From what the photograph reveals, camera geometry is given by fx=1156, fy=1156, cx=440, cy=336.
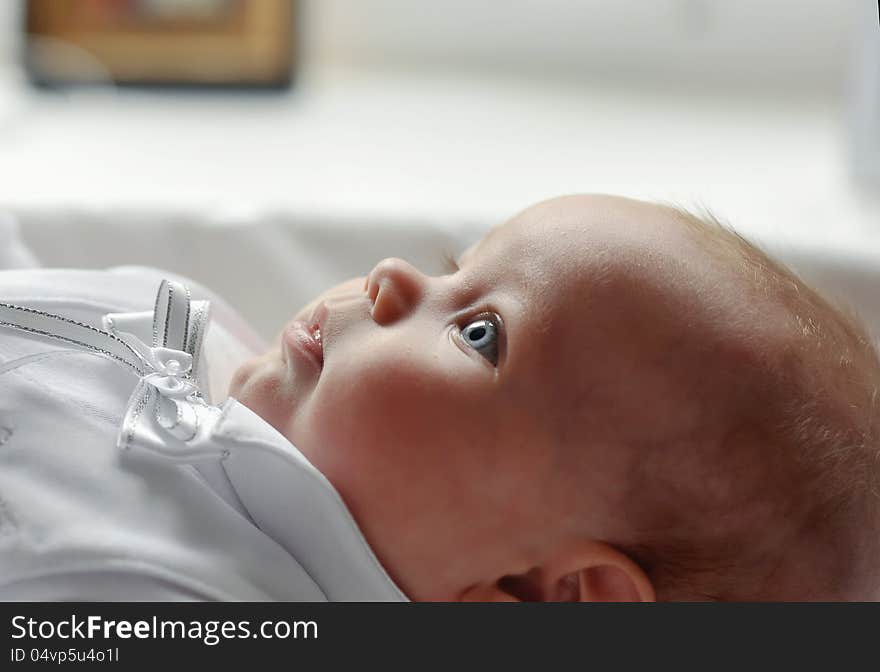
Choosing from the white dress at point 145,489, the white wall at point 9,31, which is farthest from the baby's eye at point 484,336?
the white wall at point 9,31

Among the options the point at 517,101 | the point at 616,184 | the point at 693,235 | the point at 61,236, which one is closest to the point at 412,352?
the point at 693,235

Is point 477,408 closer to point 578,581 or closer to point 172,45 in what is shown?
point 578,581

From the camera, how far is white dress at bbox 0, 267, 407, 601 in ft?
2.10

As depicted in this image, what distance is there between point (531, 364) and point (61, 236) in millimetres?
595

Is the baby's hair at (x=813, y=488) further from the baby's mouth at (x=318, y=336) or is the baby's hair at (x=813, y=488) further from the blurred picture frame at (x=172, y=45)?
the blurred picture frame at (x=172, y=45)

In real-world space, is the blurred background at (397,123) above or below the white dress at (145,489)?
above

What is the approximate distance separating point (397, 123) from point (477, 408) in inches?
43.3

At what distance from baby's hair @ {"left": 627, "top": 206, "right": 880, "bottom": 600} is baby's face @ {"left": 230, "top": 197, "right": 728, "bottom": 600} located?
67mm

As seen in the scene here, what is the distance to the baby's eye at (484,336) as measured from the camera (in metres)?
0.70

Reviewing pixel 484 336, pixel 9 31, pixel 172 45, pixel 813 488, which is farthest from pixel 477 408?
pixel 9 31

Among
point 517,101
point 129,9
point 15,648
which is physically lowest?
point 15,648

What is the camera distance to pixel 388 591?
0.69m

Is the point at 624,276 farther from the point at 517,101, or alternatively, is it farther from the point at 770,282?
the point at 517,101

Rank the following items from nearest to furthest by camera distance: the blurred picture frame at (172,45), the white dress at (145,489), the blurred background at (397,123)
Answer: the white dress at (145,489), the blurred background at (397,123), the blurred picture frame at (172,45)
